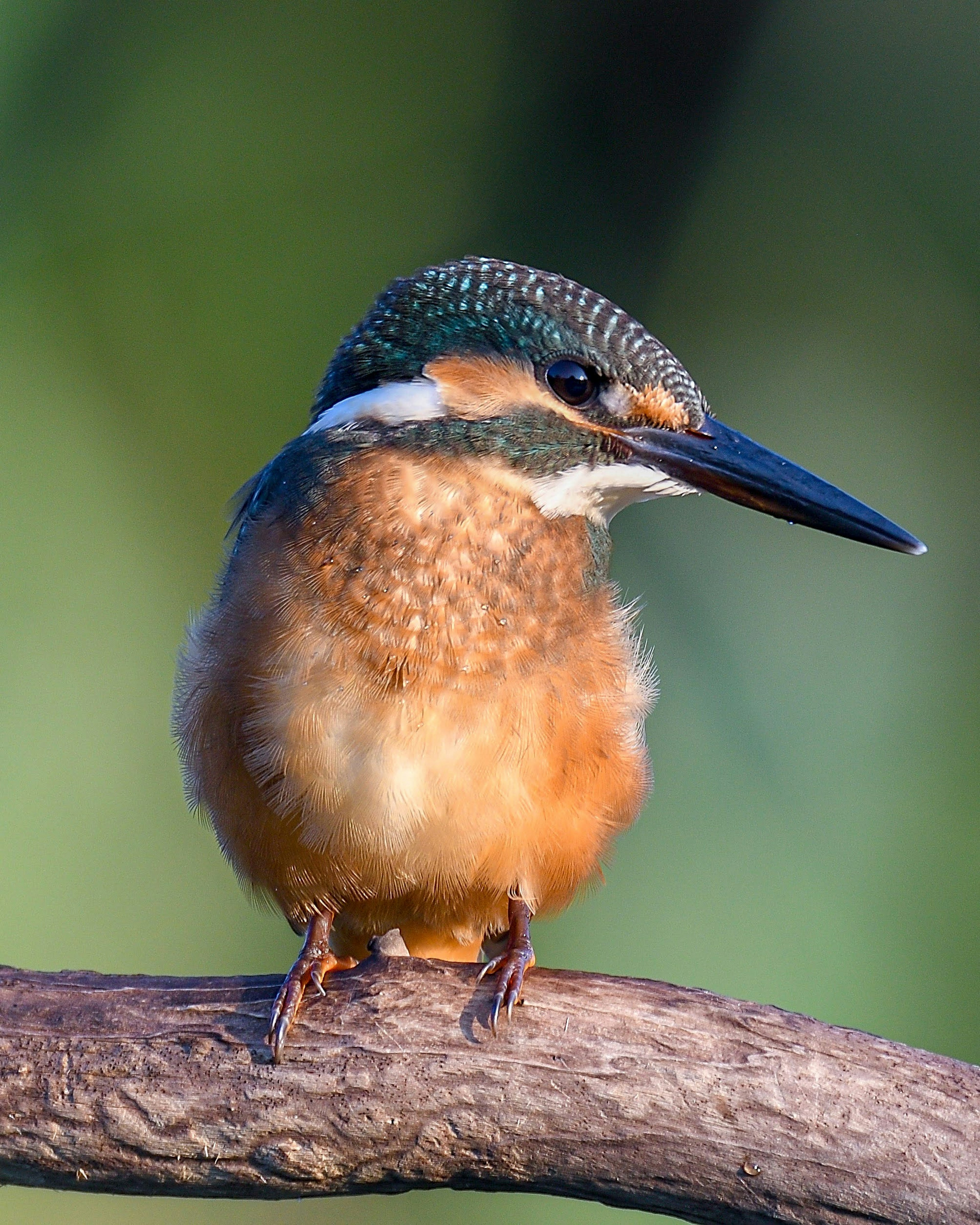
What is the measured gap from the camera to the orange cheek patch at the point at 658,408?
1417mm

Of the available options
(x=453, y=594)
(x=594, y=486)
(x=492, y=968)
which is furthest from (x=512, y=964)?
(x=594, y=486)

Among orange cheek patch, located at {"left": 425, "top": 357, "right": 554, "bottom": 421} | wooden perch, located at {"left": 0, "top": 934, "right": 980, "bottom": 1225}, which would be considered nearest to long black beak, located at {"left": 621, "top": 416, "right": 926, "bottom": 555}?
orange cheek patch, located at {"left": 425, "top": 357, "right": 554, "bottom": 421}

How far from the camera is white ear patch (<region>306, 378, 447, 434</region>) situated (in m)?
1.41

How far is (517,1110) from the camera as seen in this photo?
1264 mm

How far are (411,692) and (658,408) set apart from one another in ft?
1.46

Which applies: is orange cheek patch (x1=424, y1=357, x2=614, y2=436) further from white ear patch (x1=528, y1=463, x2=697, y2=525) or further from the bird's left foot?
the bird's left foot

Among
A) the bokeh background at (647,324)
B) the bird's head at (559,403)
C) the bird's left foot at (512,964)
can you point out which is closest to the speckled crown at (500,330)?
the bird's head at (559,403)

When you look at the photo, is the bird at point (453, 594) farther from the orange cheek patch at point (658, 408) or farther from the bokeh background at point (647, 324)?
the bokeh background at point (647, 324)

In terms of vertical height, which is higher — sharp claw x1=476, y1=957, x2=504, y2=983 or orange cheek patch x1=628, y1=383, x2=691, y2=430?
orange cheek patch x1=628, y1=383, x2=691, y2=430

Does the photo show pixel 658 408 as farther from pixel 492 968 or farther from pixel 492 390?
pixel 492 968

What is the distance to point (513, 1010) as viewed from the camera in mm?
1348

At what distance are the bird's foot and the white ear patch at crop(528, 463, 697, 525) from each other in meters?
0.60

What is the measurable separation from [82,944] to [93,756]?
39 cm

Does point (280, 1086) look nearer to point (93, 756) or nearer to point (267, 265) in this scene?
point (93, 756)
